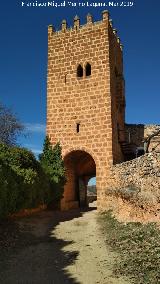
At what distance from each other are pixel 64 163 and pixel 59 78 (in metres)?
6.11

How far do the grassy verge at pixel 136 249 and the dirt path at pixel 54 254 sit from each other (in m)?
0.34

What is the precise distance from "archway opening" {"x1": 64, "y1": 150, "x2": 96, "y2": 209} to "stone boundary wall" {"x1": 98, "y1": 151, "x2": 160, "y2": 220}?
5587 mm

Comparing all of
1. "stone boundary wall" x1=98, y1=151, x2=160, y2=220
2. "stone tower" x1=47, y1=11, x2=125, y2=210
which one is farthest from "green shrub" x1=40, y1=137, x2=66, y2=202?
"stone boundary wall" x1=98, y1=151, x2=160, y2=220

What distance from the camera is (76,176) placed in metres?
27.2

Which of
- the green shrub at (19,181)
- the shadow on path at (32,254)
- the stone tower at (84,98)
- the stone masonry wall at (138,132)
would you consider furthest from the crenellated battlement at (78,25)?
the shadow on path at (32,254)

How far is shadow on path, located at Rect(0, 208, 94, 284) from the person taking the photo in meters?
9.29

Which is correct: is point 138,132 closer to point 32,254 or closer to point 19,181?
point 19,181

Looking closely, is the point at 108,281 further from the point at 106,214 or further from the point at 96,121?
the point at 96,121

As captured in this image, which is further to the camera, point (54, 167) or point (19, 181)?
point (54, 167)

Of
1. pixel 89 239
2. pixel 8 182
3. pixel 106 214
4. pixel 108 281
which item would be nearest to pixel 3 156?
pixel 8 182

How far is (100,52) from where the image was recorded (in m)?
24.2

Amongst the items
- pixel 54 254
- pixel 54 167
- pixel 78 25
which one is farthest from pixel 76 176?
pixel 54 254

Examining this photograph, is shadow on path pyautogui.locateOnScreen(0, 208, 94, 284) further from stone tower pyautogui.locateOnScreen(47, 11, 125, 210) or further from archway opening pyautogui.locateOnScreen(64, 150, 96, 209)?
archway opening pyautogui.locateOnScreen(64, 150, 96, 209)

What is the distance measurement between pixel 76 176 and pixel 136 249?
16088mm
